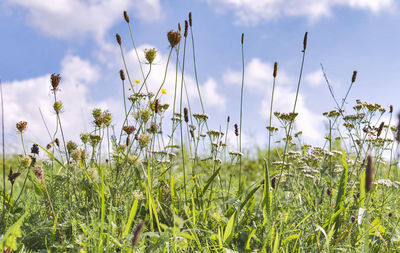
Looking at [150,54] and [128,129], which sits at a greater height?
[150,54]

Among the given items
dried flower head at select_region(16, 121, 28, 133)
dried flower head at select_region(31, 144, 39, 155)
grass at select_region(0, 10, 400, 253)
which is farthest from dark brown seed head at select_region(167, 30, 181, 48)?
dried flower head at select_region(31, 144, 39, 155)

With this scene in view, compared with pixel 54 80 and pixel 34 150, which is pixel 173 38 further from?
pixel 34 150

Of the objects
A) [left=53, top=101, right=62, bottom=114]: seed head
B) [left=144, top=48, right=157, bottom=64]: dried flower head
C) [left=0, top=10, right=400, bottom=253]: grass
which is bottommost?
[left=0, top=10, right=400, bottom=253]: grass

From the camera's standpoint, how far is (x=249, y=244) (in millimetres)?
2115

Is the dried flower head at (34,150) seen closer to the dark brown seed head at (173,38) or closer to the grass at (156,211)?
the grass at (156,211)

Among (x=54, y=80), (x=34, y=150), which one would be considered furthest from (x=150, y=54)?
(x=34, y=150)

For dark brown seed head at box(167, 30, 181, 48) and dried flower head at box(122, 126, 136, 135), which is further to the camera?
dried flower head at box(122, 126, 136, 135)

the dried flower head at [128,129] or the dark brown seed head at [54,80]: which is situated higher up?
the dark brown seed head at [54,80]

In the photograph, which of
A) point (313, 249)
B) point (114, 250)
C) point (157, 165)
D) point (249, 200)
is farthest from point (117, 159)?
point (313, 249)

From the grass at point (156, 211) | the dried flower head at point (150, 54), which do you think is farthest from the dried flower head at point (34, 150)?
the dried flower head at point (150, 54)

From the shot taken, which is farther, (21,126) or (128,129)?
(128,129)

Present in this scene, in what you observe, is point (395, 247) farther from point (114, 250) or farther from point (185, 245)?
point (114, 250)

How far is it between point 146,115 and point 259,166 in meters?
5.85

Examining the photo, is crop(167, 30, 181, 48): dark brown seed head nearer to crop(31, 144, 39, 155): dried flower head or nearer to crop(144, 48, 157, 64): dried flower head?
crop(144, 48, 157, 64): dried flower head
